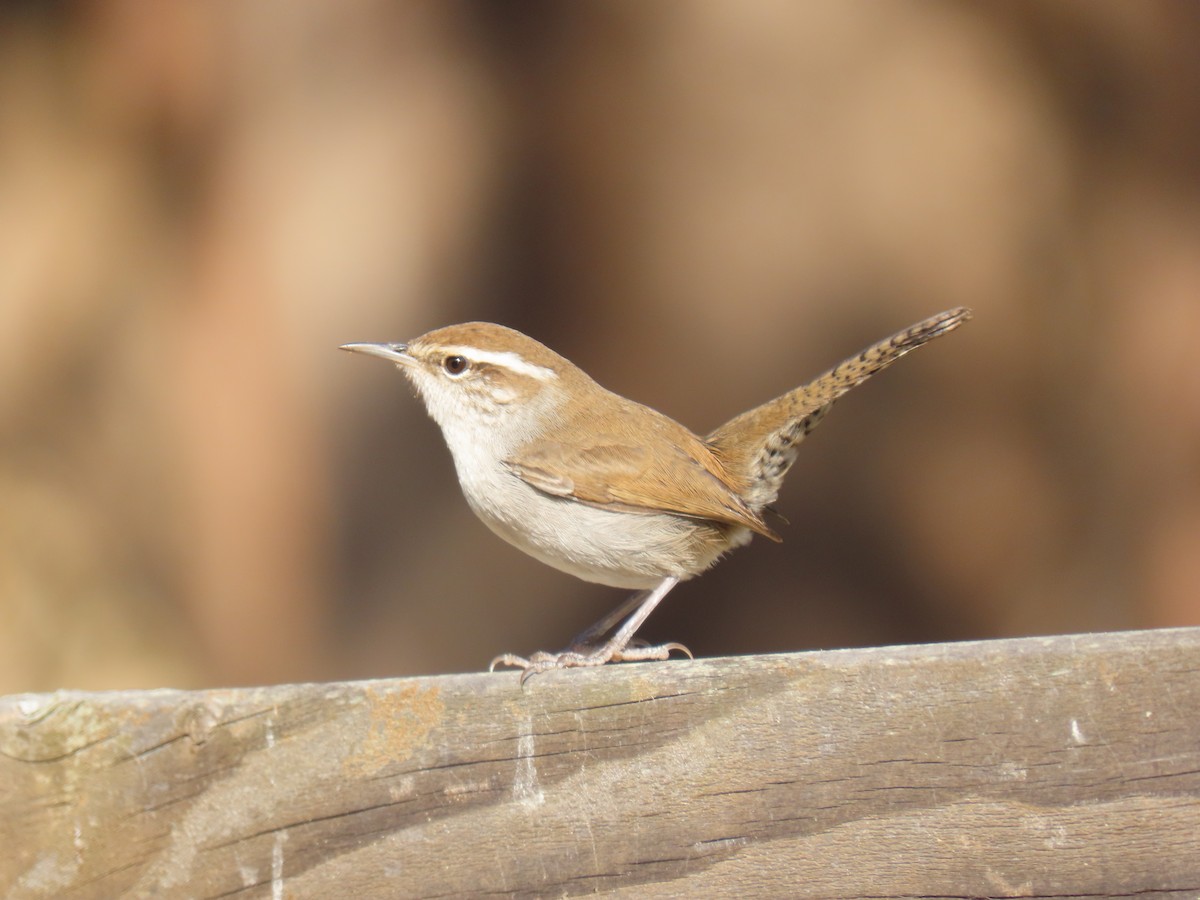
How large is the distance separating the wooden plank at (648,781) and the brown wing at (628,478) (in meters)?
1.31

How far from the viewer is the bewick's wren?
308 centimetres

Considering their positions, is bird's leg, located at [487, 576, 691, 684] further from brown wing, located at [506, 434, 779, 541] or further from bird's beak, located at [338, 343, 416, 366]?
bird's beak, located at [338, 343, 416, 366]

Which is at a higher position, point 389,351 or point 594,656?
point 389,351

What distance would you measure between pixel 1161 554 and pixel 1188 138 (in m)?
1.37

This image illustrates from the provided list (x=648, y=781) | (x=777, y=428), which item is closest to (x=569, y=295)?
(x=777, y=428)

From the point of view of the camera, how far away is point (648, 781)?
1728mm

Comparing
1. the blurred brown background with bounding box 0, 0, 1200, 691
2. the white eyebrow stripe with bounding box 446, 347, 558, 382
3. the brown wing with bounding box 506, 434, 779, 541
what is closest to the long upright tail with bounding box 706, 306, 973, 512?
the brown wing with bounding box 506, 434, 779, 541

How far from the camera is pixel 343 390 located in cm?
460

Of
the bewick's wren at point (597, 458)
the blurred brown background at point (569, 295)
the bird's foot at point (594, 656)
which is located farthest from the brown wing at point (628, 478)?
the blurred brown background at point (569, 295)

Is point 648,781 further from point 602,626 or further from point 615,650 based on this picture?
point 602,626

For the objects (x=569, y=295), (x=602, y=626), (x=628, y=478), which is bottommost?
(x=602, y=626)

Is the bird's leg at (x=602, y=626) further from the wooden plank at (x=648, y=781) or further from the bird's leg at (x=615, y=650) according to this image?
the wooden plank at (x=648, y=781)

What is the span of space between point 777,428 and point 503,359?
749 millimetres

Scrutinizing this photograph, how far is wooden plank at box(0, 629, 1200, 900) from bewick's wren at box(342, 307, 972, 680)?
1145 mm
